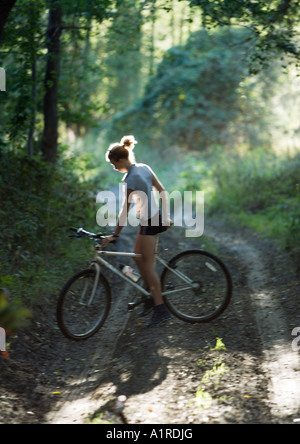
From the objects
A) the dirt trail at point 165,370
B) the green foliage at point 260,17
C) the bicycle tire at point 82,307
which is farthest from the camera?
the green foliage at point 260,17

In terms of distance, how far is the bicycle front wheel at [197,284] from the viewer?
Answer: 21.8 feet

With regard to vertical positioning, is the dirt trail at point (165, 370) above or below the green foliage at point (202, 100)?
below

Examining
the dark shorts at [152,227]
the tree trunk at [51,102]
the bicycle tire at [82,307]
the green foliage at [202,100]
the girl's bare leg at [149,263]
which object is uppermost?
the green foliage at [202,100]

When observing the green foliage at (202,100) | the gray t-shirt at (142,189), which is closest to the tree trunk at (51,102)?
the gray t-shirt at (142,189)

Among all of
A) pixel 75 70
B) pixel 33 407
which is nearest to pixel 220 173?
pixel 75 70

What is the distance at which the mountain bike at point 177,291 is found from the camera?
6.43 meters

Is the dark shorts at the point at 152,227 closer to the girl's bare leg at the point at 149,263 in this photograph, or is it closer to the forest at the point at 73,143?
the girl's bare leg at the point at 149,263

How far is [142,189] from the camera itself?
6.22 meters

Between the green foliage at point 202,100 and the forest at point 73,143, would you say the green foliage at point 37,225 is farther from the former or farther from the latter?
the green foliage at point 202,100

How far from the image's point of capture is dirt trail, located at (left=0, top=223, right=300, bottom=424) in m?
4.50

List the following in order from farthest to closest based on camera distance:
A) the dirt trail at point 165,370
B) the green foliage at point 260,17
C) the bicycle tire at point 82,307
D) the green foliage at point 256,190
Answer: the green foliage at point 256,190 < the green foliage at point 260,17 < the bicycle tire at point 82,307 < the dirt trail at point 165,370

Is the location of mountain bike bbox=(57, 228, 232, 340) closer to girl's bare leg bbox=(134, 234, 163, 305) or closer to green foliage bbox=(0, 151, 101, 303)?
girl's bare leg bbox=(134, 234, 163, 305)

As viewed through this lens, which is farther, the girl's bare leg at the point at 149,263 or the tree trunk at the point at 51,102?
the tree trunk at the point at 51,102
